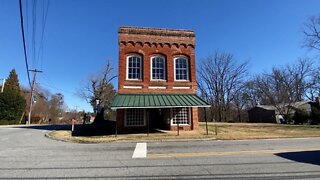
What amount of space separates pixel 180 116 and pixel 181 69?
4.01 m

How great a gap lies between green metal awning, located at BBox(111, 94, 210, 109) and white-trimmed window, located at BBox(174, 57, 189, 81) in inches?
69.2

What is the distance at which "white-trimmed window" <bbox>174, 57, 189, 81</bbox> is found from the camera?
21.6 meters

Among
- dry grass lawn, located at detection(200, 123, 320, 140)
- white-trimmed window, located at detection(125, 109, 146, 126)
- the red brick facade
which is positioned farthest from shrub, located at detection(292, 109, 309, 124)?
white-trimmed window, located at detection(125, 109, 146, 126)

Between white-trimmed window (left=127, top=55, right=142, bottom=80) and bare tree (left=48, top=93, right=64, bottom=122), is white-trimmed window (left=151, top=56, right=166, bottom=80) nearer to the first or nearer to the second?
white-trimmed window (left=127, top=55, right=142, bottom=80)

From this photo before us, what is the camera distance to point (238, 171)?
7.23 metres

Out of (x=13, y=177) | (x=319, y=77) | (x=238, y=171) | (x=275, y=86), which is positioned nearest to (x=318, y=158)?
(x=238, y=171)

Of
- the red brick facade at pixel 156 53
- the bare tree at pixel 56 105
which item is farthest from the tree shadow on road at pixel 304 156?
the bare tree at pixel 56 105

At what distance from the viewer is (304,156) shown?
9.63 m

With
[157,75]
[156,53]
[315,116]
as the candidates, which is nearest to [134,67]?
[157,75]

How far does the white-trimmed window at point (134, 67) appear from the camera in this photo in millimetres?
20719

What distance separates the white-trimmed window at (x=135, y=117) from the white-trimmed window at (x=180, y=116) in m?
2.51

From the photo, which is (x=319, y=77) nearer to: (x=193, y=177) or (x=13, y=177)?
(x=193, y=177)

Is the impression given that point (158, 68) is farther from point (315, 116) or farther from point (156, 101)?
point (315, 116)

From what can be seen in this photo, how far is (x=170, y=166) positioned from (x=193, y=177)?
1.46 meters
